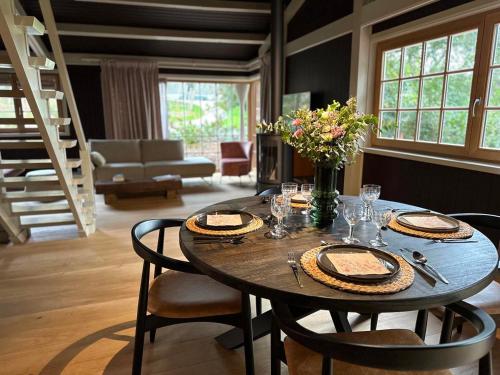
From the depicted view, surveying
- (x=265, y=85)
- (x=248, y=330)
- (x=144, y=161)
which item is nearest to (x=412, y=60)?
(x=248, y=330)

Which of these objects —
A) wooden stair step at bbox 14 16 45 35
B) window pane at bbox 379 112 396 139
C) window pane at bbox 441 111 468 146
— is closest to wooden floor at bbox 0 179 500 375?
window pane at bbox 441 111 468 146

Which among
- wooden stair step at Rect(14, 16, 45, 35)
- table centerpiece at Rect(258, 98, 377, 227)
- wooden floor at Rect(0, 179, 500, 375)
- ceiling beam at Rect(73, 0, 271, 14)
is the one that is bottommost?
wooden floor at Rect(0, 179, 500, 375)

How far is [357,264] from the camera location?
1.21 metres

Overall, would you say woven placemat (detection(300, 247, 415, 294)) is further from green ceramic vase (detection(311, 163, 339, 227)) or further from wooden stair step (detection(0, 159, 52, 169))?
wooden stair step (detection(0, 159, 52, 169))

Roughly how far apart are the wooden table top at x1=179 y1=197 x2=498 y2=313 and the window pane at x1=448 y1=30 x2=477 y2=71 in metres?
1.82

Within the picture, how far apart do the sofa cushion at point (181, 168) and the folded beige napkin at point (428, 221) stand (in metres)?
4.56

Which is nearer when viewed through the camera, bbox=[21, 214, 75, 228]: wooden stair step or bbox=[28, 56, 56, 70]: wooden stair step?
bbox=[28, 56, 56, 70]: wooden stair step

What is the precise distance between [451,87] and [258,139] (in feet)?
8.79

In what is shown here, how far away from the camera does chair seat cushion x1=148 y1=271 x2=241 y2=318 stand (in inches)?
57.9

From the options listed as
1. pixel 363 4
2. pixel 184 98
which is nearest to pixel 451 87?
pixel 363 4

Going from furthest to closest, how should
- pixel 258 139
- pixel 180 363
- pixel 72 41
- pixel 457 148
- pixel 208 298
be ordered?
pixel 72 41
pixel 258 139
pixel 457 148
pixel 180 363
pixel 208 298

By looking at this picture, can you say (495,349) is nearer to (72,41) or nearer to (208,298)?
(208,298)

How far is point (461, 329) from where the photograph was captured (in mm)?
1959

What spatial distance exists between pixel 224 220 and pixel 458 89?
2.34m
